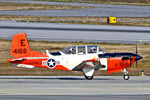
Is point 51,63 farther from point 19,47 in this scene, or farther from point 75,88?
point 75,88

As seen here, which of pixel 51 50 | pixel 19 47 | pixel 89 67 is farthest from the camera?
pixel 51 50

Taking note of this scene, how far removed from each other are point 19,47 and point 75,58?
4130 mm

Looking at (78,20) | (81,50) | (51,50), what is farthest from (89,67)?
(78,20)

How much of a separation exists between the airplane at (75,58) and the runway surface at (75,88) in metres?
1.03

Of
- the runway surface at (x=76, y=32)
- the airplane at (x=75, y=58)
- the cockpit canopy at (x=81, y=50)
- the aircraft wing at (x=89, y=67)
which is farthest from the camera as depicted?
the runway surface at (x=76, y=32)

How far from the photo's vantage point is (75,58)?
106 ft

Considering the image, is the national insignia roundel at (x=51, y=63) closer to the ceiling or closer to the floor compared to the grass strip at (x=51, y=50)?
closer to the ceiling

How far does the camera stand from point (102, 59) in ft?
105

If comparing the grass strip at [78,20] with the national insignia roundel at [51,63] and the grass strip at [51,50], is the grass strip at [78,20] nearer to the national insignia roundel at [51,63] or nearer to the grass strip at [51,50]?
the grass strip at [51,50]

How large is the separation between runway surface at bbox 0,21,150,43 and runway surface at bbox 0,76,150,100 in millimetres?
22605

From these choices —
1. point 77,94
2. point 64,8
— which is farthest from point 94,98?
point 64,8

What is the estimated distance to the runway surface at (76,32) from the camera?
5584 centimetres

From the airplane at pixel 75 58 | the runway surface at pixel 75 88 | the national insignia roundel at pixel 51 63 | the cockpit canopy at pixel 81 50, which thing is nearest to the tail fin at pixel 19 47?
the airplane at pixel 75 58

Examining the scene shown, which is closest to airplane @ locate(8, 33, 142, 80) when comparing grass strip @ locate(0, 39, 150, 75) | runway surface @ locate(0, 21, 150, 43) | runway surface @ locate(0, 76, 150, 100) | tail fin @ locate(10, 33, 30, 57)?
tail fin @ locate(10, 33, 30, 57)
